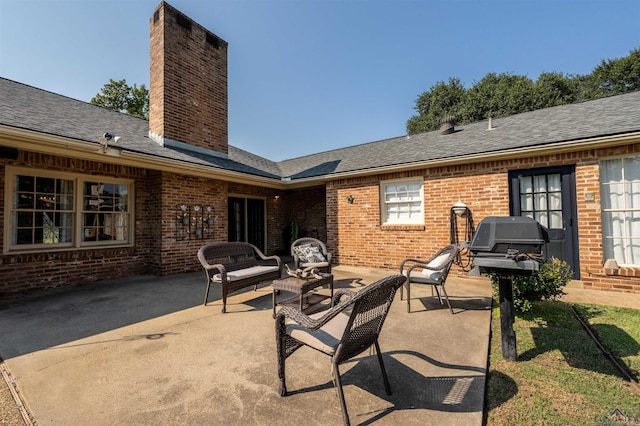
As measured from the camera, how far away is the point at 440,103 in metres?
26.4

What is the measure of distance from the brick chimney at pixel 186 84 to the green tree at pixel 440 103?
21.9 m

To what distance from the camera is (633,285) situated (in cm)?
495

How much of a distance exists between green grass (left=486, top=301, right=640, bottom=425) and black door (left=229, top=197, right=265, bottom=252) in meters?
8.18

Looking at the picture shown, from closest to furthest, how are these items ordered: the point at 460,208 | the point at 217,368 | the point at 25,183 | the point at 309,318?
the point at 309,318 < the point at 217,368 < the point at 25,183 < the point at 460,208

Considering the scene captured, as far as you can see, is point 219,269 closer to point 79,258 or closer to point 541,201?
point 79,258

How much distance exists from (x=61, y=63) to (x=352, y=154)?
9.90 metres

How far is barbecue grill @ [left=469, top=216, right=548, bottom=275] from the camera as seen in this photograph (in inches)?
97.2

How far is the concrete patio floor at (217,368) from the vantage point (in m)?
1.95

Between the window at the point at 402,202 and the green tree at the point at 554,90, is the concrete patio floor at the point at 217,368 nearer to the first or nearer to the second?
the window at the point at 402,202

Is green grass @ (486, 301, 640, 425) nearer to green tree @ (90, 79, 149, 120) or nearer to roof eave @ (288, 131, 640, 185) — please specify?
roof eave @ (288, 131, 640, 185)

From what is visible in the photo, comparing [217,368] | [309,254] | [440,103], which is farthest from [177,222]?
[440,103]

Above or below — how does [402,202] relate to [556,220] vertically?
above

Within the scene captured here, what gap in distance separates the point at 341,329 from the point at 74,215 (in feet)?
22.7

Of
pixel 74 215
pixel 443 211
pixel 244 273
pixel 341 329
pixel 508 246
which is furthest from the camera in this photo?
pixel 443 211
